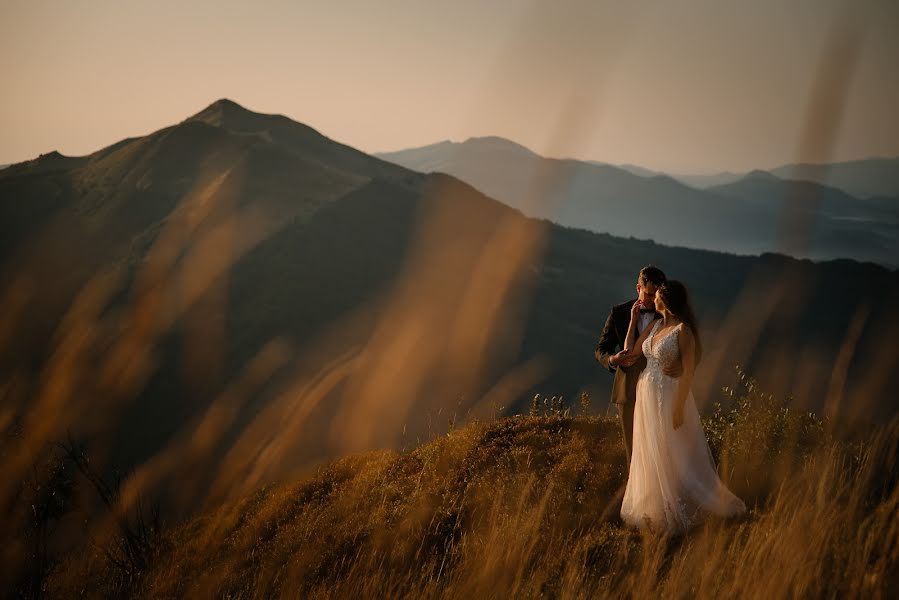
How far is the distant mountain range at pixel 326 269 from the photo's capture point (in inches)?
3187

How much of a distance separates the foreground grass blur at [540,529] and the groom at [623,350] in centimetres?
86

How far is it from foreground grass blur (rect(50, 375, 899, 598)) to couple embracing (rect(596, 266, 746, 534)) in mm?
294

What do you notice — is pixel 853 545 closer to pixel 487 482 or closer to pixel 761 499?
pixel 761 499

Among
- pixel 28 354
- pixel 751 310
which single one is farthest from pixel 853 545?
pixel 751 310

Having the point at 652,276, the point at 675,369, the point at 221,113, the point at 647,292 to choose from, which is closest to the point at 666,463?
the point at 675,369

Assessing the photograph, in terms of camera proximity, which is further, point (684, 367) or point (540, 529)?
point (684, 367)

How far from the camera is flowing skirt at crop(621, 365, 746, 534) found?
201 inches

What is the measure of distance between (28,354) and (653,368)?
9067 centimetres

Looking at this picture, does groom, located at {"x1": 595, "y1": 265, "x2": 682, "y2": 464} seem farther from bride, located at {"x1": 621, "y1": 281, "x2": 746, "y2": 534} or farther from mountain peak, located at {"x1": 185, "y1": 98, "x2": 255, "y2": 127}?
mountain peak, located at {"x1": 185, "y1": 98, "x2": 255, "y2": 127}

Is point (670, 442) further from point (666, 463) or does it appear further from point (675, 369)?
point (675, 369)

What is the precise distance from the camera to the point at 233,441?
65.6m

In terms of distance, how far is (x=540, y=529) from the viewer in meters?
4.74

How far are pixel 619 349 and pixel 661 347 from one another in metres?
0.79

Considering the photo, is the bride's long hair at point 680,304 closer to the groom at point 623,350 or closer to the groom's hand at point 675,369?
the groom's hand at point 675,369
